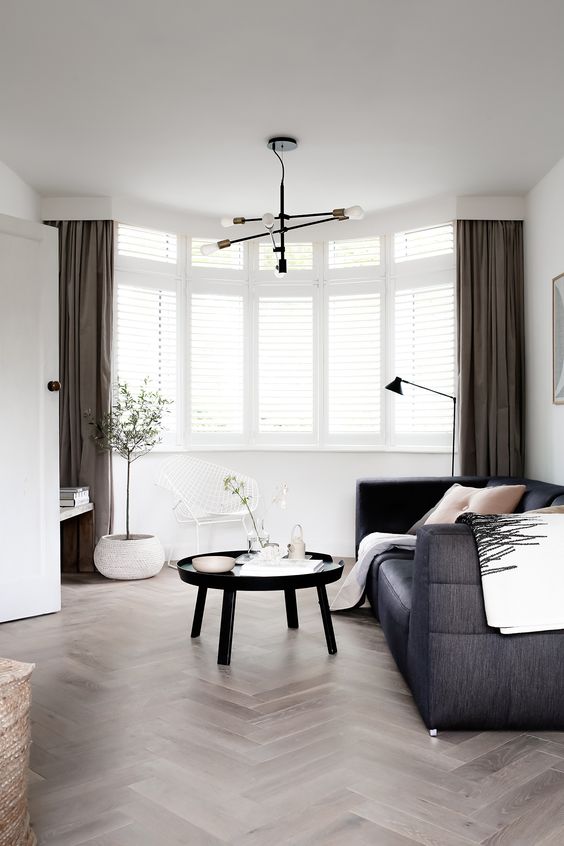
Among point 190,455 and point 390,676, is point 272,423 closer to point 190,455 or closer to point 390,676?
point 190,455

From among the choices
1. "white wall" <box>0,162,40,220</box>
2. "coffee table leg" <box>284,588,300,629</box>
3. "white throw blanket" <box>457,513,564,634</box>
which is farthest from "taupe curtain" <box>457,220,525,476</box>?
"white wall" <box>0,162,40,220</box>

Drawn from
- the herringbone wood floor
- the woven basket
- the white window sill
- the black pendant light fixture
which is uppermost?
the black pendant light fixture

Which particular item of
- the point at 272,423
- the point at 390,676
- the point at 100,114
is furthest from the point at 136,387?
the point at 390,676

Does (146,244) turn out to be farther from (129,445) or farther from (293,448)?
(293,448)

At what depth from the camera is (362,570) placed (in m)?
4.16

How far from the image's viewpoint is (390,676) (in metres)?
3.16

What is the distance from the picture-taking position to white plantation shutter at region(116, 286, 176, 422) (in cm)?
582

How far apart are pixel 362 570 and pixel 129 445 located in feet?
7.25

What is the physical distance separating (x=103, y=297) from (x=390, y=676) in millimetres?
3662

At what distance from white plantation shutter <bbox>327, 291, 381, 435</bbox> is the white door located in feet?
8.22

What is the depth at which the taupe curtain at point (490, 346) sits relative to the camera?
542 centimetres

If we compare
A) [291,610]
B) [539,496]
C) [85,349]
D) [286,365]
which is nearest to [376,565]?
[291,610]

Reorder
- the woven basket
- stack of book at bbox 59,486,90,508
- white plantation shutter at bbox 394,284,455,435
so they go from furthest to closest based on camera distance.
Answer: white plantation shutter at bbox 394,284,455,435 → stack of book at bbox 59,486,90,508 → the woven basket

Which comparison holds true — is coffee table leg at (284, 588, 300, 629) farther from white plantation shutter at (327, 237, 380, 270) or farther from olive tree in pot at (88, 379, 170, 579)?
white plantation shutter at (327, 237, 380, 270)
